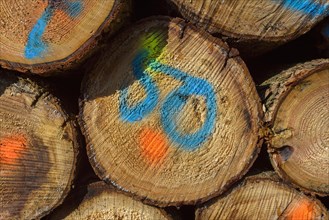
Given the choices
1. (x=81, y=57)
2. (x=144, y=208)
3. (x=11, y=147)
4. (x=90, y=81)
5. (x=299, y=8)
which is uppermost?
(x=299, y=8)

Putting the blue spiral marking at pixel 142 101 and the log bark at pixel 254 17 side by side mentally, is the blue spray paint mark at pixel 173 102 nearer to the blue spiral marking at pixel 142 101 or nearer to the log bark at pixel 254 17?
the blue spiral marking at pixel 142 101

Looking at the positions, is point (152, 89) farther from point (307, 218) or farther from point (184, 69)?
point (307, 218)

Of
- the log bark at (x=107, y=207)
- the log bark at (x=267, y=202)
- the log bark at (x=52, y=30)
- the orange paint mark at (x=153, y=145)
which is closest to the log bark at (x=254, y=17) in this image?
the log bark at (x=52, y=30)

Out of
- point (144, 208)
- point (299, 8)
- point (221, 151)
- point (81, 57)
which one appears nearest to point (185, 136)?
point (221, 151)

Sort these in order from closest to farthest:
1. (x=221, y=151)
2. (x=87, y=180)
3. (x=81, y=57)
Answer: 1. (x=81, y=57)
2. (x=221, y=151)
3. (x=87, y=180)

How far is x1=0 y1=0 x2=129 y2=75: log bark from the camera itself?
1740 millimetres

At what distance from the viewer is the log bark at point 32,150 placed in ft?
6.24

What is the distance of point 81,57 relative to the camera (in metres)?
1.76

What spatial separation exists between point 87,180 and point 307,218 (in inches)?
35.3

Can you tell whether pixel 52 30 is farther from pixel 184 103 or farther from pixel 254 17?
pixel 254 17

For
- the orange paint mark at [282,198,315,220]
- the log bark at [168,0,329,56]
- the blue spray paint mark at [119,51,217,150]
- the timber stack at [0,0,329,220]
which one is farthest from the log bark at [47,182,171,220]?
the log bark at [168,0,329,56]

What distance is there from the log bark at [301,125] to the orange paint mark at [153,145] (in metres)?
0.41

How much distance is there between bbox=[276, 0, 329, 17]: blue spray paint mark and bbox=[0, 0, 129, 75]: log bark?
0.60 metres

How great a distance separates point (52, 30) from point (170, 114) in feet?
1.75
